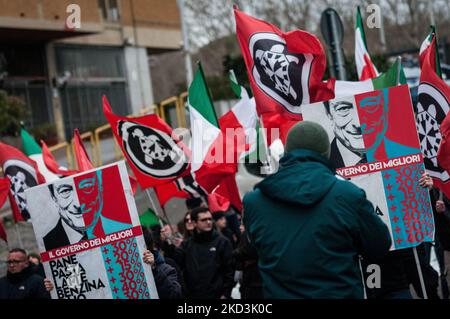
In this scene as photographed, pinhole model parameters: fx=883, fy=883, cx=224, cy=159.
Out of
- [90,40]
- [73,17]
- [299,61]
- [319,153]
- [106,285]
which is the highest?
[90,40]

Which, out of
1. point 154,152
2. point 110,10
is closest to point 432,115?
point 154,152

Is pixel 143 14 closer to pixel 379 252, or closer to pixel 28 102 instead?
pixel 28 102

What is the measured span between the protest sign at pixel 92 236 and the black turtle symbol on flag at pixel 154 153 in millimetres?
2902

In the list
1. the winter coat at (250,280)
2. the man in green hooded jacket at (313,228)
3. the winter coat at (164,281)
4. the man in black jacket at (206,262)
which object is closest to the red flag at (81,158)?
the man in black jacket at (206,262)

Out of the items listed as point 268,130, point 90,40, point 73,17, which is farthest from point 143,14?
point 268,130

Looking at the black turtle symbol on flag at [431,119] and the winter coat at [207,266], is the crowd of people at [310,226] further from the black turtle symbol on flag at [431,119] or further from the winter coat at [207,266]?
the winter coat at [207,266]

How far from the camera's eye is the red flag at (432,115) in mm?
7500

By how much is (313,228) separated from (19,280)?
5.02m

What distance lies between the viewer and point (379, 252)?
4.38 meters

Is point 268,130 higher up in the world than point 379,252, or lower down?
higher up

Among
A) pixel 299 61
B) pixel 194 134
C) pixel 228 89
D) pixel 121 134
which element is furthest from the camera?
pixel 228 89

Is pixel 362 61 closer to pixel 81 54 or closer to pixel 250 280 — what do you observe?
pixel 250 280
